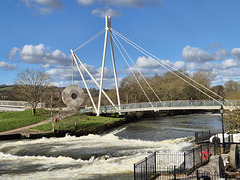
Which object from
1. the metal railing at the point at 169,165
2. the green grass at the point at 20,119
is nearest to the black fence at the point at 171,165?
the metal railing at the point at 169,165

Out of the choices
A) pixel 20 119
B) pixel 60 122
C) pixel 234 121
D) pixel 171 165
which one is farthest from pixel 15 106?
pixel 171 165

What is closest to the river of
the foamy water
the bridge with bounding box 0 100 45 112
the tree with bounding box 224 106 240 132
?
the foamy water

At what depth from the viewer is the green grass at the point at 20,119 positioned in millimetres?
36609

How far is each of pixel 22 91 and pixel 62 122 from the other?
1473cm

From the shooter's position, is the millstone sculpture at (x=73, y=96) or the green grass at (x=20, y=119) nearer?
the green grass at (x=20, y=119)

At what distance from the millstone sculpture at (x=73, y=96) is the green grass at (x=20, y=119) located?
4.41 meters

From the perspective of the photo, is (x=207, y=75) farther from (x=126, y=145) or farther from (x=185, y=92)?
(x=126, y=145)

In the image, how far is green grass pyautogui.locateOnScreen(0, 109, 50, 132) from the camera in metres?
36.6

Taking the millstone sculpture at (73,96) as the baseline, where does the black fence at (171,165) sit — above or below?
below

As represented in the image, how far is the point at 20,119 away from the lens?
41000 mm

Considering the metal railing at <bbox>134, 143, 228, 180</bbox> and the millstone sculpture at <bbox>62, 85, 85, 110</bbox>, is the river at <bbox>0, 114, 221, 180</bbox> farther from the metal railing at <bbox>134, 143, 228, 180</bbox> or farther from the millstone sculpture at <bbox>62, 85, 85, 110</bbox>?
the millstone sculpture at <bbox>62, 85, 85, 110</bbox>

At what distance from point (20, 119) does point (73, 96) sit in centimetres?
1233

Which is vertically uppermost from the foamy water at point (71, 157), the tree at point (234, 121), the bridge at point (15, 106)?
the bridge at point (15, 106)

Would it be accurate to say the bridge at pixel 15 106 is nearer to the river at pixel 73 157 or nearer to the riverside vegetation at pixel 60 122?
the riverside vegetation at pixel 60 122
